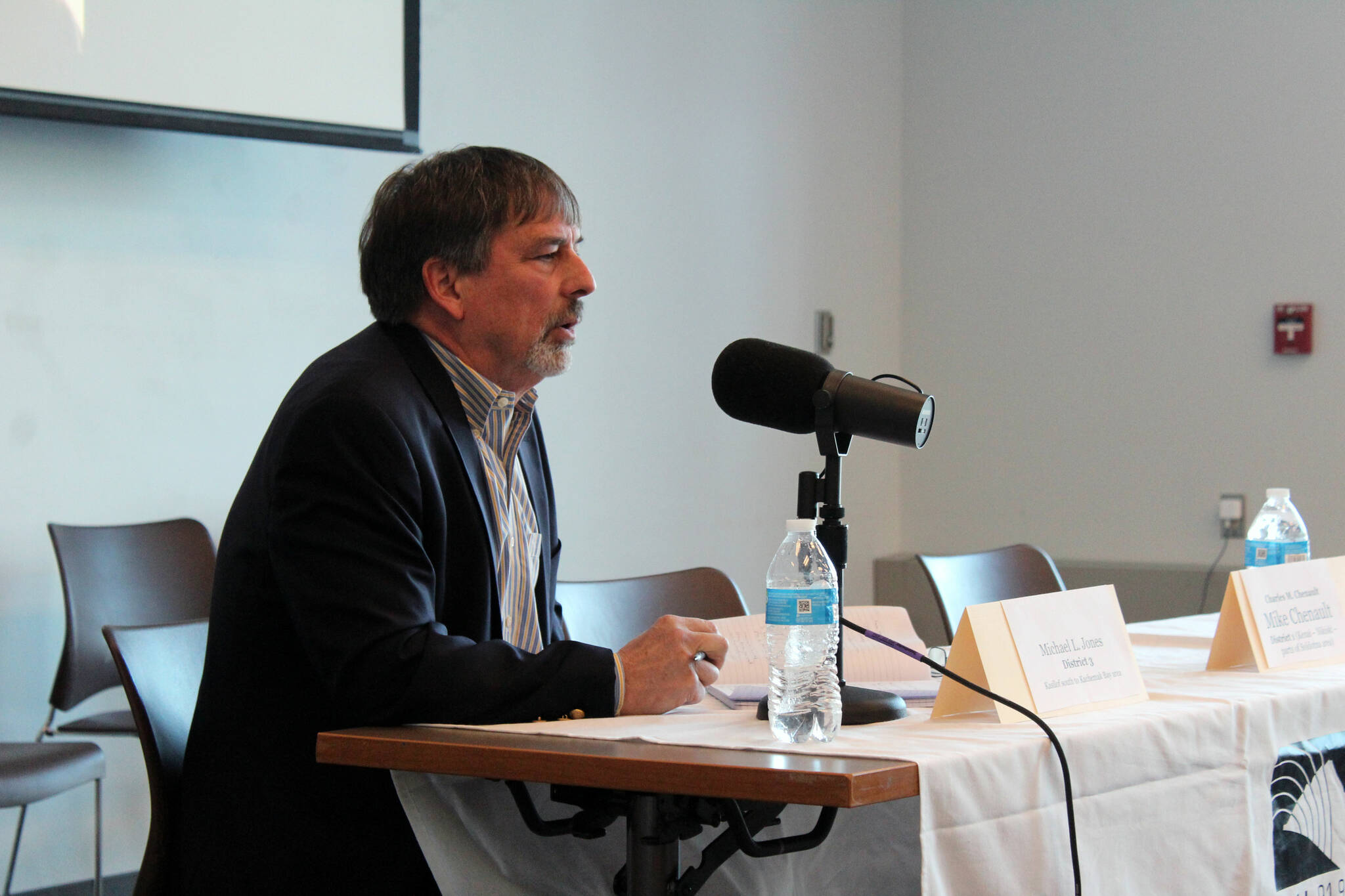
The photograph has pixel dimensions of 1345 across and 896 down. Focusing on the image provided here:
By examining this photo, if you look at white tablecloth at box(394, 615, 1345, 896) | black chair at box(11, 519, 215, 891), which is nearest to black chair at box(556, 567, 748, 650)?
white tablecloth at box(394, 615, 1345, 896)

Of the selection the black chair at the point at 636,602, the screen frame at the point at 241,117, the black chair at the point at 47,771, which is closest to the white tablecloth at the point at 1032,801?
the black chair at the point at 636,602

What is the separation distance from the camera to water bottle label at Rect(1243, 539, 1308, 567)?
2643mm

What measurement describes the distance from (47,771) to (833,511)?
1.92 m

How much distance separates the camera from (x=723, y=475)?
15.6 ft

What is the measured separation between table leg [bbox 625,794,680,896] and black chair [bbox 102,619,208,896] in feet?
1.89

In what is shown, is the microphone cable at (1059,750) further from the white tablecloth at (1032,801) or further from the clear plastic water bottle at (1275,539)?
the clear plastic water bottle at (1275,539)

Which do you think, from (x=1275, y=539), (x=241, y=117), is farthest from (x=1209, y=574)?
(x=241, y=117)

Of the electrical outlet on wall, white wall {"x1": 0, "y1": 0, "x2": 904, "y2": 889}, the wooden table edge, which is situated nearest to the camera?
the wooden table edge

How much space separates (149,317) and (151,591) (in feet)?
2.32

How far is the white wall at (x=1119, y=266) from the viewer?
14.4 feet

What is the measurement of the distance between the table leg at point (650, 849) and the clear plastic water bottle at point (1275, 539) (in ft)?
5.45

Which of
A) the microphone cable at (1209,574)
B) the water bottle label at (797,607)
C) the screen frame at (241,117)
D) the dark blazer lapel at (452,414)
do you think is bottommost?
the microphone cable at (1209,574)

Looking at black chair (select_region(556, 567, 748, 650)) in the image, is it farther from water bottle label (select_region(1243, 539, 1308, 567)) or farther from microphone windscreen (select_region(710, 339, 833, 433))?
water bottle label (select_region(1243, 539, 1308, 567))

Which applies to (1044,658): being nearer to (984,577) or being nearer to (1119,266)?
(984,577)
